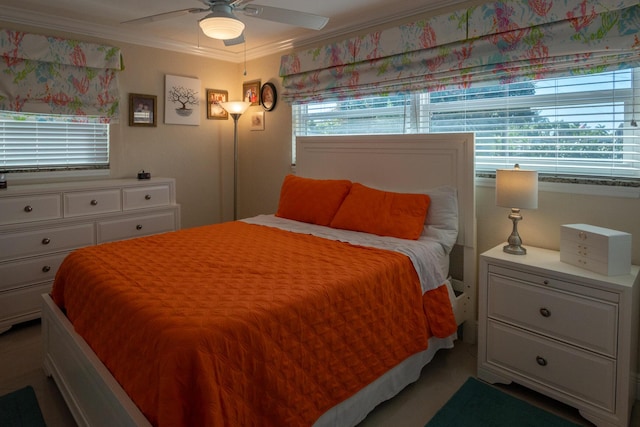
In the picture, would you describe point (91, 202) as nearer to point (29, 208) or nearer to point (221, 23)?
point (29, 208)

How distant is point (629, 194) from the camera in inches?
84.5

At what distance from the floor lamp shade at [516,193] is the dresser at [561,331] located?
0.28ft

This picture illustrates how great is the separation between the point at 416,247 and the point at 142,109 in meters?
2.86

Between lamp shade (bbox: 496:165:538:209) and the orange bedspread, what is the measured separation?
24.8 inches

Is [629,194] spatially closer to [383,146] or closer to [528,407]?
[528,407]

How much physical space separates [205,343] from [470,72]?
7.36 feet

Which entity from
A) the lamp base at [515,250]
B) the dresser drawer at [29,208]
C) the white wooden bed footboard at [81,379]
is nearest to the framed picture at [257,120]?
the dresser drawer at [29,208]

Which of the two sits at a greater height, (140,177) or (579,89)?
(579,89)

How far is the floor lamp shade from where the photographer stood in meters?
2.24

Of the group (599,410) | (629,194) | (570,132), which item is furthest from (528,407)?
(570,132)

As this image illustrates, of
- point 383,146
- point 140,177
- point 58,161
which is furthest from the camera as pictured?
point 140,177

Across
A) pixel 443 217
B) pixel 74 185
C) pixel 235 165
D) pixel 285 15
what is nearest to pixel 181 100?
pixel 235 165

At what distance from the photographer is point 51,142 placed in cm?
342

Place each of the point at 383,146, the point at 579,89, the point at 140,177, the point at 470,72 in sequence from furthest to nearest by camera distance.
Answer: the point at 140,177, the point at 383,146, the point at 470,72, the point at 579,89
